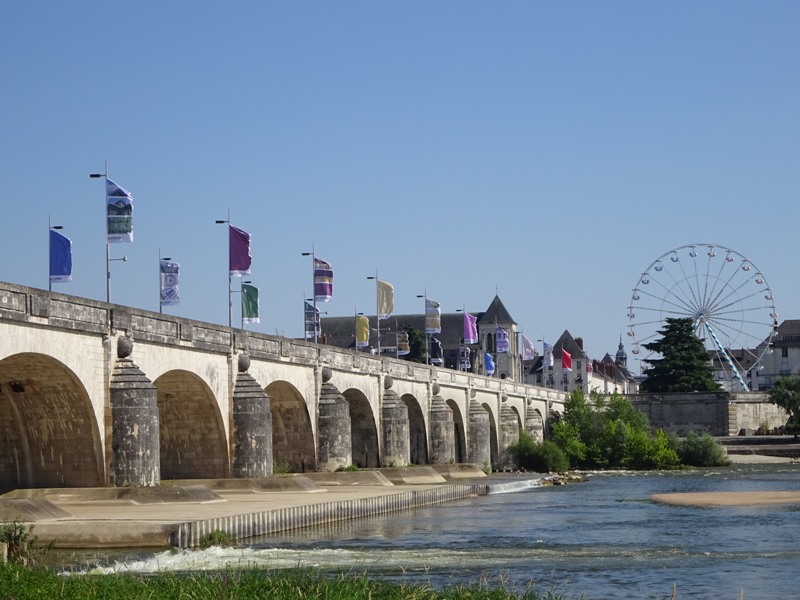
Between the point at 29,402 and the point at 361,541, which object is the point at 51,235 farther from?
the point at 361,541

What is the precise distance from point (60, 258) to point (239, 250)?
39.3 feet

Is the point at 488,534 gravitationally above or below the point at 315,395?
below

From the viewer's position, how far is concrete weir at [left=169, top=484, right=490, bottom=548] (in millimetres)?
29453

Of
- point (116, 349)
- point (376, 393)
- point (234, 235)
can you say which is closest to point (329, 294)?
point (376, 393)

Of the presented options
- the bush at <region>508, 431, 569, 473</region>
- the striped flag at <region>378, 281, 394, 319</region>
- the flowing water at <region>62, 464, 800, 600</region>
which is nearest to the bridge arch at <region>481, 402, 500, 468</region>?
the bush at <region>508, 431, 569, 473</region>

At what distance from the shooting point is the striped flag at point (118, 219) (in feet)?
140

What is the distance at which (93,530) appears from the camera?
2917 centimetres

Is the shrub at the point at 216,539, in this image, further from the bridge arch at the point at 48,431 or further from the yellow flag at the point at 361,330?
the yellow flag at the point at 361,330

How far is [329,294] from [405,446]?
855 centimetres

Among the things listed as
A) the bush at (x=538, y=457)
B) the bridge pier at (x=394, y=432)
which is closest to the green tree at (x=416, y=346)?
the bush at (x=538, y=457)

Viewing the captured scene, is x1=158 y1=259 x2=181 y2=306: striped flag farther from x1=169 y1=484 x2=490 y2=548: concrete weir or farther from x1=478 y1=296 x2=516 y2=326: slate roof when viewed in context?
x1=478 y1=296 x2=516 y2=326: slate roof

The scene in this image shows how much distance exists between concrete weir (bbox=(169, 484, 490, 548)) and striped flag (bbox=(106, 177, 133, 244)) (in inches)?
429

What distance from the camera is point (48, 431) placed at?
125 ft

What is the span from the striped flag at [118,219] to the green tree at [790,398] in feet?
336
